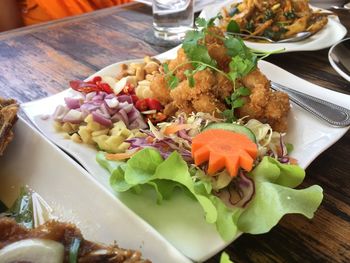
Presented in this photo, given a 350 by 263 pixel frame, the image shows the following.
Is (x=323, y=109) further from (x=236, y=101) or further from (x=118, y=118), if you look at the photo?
(x=118, y=118)

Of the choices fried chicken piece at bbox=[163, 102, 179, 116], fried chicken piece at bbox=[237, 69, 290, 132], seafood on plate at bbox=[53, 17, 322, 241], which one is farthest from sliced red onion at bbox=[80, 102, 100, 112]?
fried chicken piece at bbox=[237, 69, 290, 132]

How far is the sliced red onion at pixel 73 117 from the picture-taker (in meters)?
1.38

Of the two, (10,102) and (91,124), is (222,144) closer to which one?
→ (91,124)

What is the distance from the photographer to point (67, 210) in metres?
1.00

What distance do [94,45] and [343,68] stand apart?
46.0 inches

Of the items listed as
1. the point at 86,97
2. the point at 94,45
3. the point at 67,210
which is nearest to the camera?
the point at 67,210

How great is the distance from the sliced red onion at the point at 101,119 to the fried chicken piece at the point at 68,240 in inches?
22.5

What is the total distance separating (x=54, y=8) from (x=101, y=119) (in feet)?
5.89

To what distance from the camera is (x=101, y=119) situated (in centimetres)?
135

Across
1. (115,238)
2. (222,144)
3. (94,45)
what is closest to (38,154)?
(115,238)

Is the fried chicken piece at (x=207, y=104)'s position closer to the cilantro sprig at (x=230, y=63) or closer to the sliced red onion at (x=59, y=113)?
the cilantro sprig at (x=230, y=63)

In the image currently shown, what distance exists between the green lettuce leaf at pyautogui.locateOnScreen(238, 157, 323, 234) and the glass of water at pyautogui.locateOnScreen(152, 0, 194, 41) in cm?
126

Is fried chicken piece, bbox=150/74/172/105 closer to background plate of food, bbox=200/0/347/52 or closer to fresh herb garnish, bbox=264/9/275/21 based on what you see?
background plate of food, bbox=200/0/347/52

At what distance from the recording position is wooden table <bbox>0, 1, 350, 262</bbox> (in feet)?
3.27
